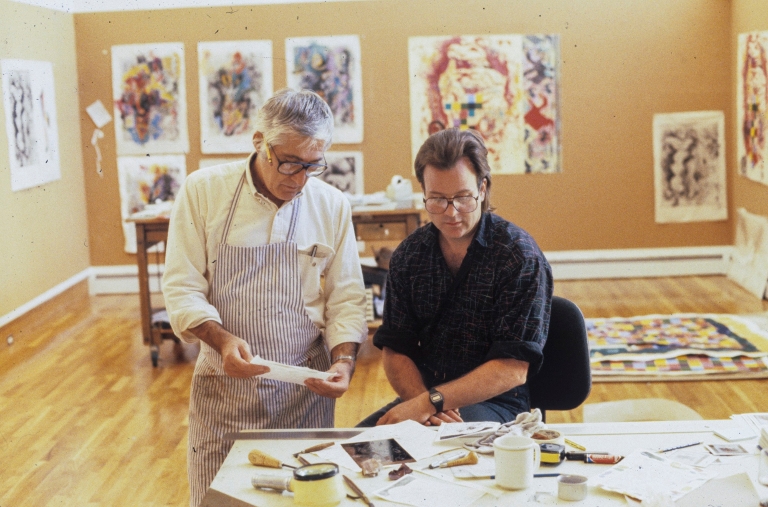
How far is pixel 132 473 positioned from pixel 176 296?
1659mm

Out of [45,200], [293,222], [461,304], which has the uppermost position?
[293,222]

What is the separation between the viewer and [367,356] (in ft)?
18.0

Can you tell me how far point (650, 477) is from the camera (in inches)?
69.6

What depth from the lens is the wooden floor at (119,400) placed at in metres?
3.65

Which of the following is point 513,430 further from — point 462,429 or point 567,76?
point 567,76

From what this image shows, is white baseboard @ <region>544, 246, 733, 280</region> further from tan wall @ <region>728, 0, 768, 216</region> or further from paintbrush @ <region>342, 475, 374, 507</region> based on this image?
paintbrush @ <region>342, 475, 374, 507</region>

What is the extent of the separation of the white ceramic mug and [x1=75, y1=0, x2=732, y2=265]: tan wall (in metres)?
5.52

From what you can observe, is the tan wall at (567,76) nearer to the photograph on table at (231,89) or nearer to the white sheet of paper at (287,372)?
the photograph on table at (231,89)

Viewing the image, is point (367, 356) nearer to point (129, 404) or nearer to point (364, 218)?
point (364, 218)

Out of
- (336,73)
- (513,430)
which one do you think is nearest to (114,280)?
(336,73)

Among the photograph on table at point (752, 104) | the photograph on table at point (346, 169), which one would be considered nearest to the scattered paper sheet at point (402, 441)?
the photograph on table at point (752, 104)

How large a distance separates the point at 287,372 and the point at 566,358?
0.81 meters

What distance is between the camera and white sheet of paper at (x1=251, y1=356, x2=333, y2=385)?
7.24ft

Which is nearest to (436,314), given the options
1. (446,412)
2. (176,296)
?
(446,412)
